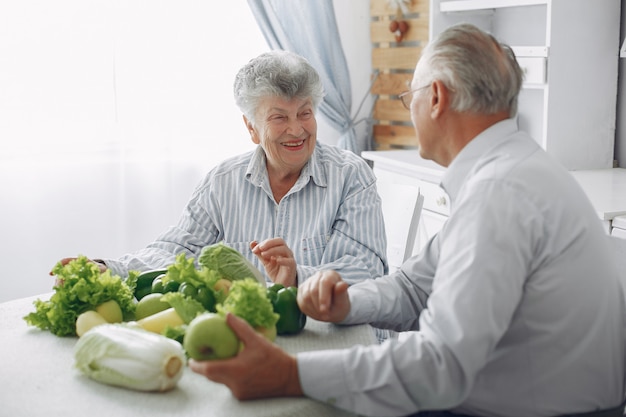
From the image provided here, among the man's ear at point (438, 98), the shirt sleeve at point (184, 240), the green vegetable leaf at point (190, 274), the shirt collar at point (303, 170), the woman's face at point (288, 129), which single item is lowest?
the shirt sleeve at point (184, 240)

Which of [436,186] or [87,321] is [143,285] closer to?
[87,321]

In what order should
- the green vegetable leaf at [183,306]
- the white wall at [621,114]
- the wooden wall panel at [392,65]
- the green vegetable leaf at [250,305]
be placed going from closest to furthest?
the green vegetable leaf at [250,305] → the green vegetable leaf at [183,306] → the white wall at [621,114] → the wooden wall panel at [392,65]

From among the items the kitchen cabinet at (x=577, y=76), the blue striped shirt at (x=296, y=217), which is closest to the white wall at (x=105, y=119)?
the kitchen cabinet at (x=577, y=76)

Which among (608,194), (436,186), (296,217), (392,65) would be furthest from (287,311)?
(392,65)

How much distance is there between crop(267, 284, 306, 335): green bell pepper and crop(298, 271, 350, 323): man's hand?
0.6 inches

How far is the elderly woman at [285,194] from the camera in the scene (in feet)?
7.07

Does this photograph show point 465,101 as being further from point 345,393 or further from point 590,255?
point 345,393

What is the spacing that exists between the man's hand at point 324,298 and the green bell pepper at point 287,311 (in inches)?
0.6

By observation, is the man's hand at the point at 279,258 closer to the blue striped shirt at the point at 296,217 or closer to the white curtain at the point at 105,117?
the blue striped shirt at the point at 296,217

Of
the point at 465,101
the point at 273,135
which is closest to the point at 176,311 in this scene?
the point at 465,101

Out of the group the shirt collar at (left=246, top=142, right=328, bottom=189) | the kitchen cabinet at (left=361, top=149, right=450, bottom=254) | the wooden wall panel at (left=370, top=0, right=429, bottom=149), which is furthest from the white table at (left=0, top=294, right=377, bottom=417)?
the wooden wall panel at (left=370, top=0, right=429, bottom=149)

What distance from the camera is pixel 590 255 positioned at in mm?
1373

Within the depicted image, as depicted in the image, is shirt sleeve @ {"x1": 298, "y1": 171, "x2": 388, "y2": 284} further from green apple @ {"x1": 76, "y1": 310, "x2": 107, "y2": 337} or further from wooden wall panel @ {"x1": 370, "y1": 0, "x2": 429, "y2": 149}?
wooden wall panel @ {"x1": 370, "y1": 0, "x2": 429, "y2": 149}

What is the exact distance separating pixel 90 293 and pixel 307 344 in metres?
0.45
